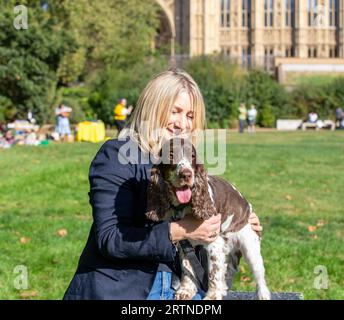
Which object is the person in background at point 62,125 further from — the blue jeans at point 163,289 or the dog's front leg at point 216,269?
the dog's front leg at point 216,269

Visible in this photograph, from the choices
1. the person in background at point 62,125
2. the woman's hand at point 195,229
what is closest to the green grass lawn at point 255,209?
the woman's hand at point 195,229

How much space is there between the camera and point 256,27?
195 ft

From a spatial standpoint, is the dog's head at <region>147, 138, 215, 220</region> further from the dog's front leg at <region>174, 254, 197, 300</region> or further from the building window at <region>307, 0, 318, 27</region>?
the building window at <region>307, 0, 318, 27</region>

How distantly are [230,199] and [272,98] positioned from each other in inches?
1570

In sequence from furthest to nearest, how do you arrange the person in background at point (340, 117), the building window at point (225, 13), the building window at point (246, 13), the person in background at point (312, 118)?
1. the building window at point (225, 13)
2. the building window at point (246, 13)
3. the person in background at point (312, 118)
4. the person in background at point (340, 117)

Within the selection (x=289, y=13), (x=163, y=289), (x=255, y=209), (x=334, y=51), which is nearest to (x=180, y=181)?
(x=163, y=289)

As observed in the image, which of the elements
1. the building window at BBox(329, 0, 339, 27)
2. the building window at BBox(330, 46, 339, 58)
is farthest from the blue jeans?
the building window at BBox(329, 0, 339, 27)

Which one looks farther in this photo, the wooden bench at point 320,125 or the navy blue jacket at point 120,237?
the wooden bench at point 320,125

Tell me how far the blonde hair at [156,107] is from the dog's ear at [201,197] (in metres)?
0.43

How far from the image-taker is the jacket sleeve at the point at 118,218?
3098 millimetres

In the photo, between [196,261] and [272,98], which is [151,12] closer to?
[272,98]

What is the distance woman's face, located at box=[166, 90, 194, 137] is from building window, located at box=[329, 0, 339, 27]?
58569 millimetres

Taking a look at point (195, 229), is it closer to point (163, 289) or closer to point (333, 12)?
point (163, 289)

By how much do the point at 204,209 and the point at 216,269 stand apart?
357 mm
